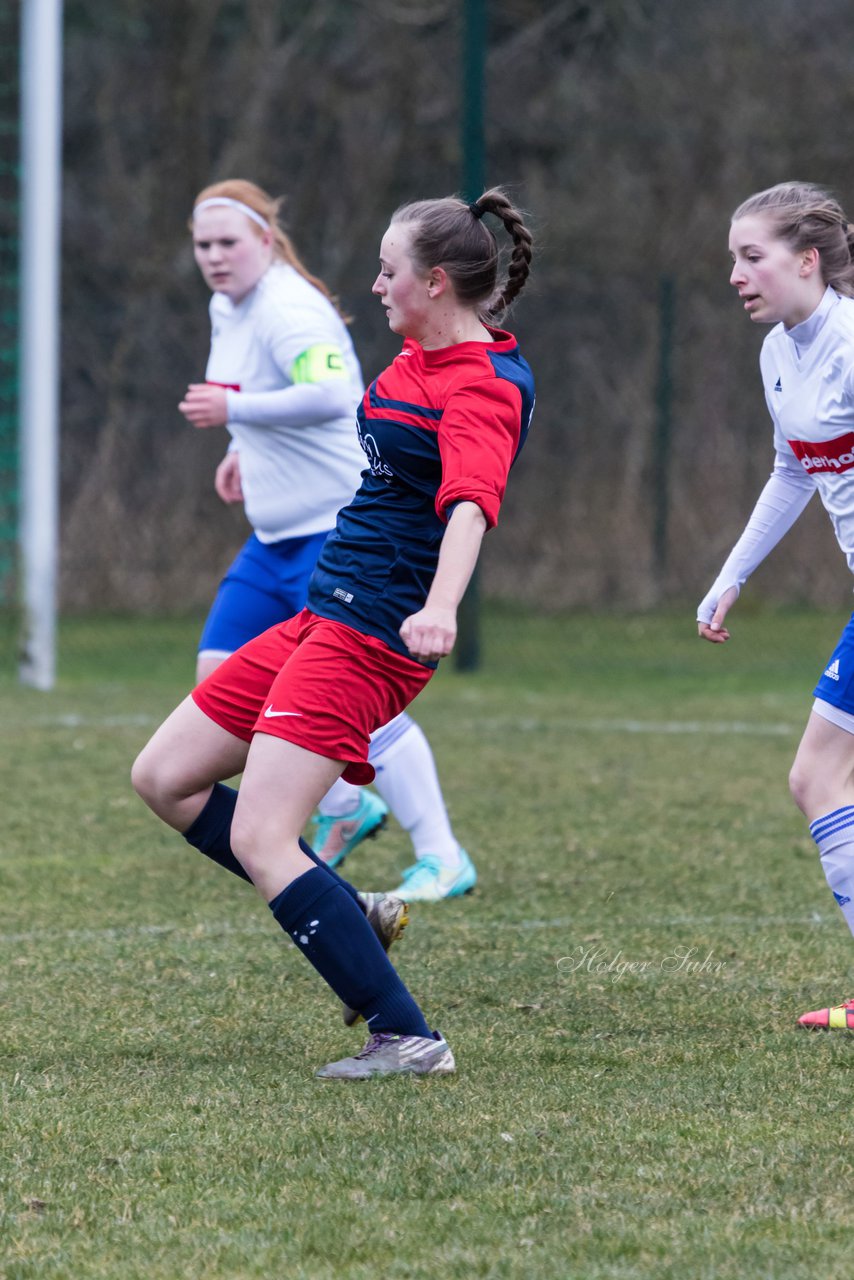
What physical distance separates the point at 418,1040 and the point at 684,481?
10007 millimetres

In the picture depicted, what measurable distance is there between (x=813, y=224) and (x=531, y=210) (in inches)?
389

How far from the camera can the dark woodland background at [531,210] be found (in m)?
13.1

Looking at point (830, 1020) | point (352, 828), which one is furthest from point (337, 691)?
point (352, 828)

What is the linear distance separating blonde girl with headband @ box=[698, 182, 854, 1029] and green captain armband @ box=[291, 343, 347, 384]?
5.17ft

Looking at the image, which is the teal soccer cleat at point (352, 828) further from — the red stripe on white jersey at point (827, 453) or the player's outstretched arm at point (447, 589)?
the player's outstretched arm at point (447, 589)

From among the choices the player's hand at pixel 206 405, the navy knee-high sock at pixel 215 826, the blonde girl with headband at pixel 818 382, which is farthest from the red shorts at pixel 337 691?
the player's hand at pixel 206 405

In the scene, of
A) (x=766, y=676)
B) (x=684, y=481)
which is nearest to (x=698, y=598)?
(x=684, y=481)

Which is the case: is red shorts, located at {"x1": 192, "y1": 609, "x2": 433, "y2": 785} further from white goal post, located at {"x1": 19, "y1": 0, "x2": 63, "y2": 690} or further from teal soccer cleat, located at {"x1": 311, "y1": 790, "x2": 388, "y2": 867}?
white goal post, located at {"x1": 19, "y1": 0, "x2": 63, "y2": 690}

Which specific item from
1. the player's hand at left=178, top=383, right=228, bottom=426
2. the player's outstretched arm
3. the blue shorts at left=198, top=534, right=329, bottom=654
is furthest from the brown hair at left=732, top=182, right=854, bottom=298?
the blue shorts at left=198, top=534, right=329, bottom=654

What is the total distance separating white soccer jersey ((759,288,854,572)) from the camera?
12.3 feet

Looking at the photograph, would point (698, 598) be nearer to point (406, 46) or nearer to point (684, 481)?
point (684, 481)

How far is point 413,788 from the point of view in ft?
17.5

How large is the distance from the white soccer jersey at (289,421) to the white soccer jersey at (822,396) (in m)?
1.63

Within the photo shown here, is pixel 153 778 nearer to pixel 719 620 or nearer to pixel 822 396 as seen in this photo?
pixel 719 620
